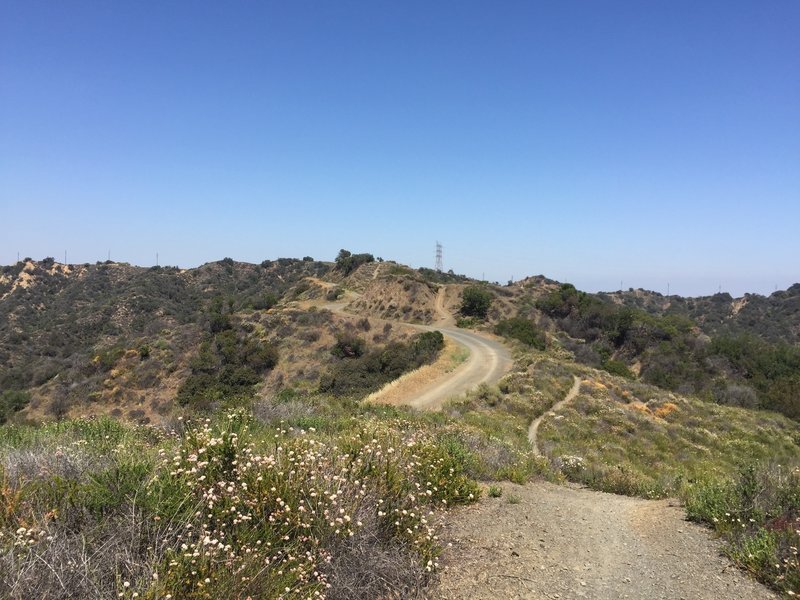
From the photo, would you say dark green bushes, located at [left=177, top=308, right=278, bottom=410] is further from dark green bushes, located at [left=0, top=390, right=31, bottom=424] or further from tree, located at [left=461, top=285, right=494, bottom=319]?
tree, located at [left=461, top=285, right=494, bottom=319]

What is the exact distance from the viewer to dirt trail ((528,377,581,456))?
17.7 metres

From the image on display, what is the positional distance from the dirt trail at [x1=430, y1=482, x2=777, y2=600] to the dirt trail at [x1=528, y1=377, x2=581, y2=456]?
850cm

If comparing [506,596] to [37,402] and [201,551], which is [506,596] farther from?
[37,402]

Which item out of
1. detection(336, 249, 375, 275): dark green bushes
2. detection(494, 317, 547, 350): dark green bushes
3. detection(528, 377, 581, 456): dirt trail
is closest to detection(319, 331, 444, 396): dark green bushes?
detection(528, 377, 581, 456): dirt trail

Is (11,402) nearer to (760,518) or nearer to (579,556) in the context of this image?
(579,556)

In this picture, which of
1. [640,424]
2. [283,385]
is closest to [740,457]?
[640,424]

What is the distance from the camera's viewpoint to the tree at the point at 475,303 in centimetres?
5138

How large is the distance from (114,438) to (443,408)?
15225 millimetres

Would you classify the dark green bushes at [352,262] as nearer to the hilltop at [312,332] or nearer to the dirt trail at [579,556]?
the hilltop at [312,332]

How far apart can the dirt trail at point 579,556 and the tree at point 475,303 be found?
144 feet

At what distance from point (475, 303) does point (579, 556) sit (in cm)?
4666

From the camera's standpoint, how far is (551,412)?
22.4 metres

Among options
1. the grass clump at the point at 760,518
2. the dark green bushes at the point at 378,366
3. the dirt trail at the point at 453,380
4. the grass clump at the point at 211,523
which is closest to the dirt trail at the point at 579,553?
the grass clump at the point at 760,518

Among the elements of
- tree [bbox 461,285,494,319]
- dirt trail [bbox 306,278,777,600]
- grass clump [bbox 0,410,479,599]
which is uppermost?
tree [bbox 461,285,494,319]
